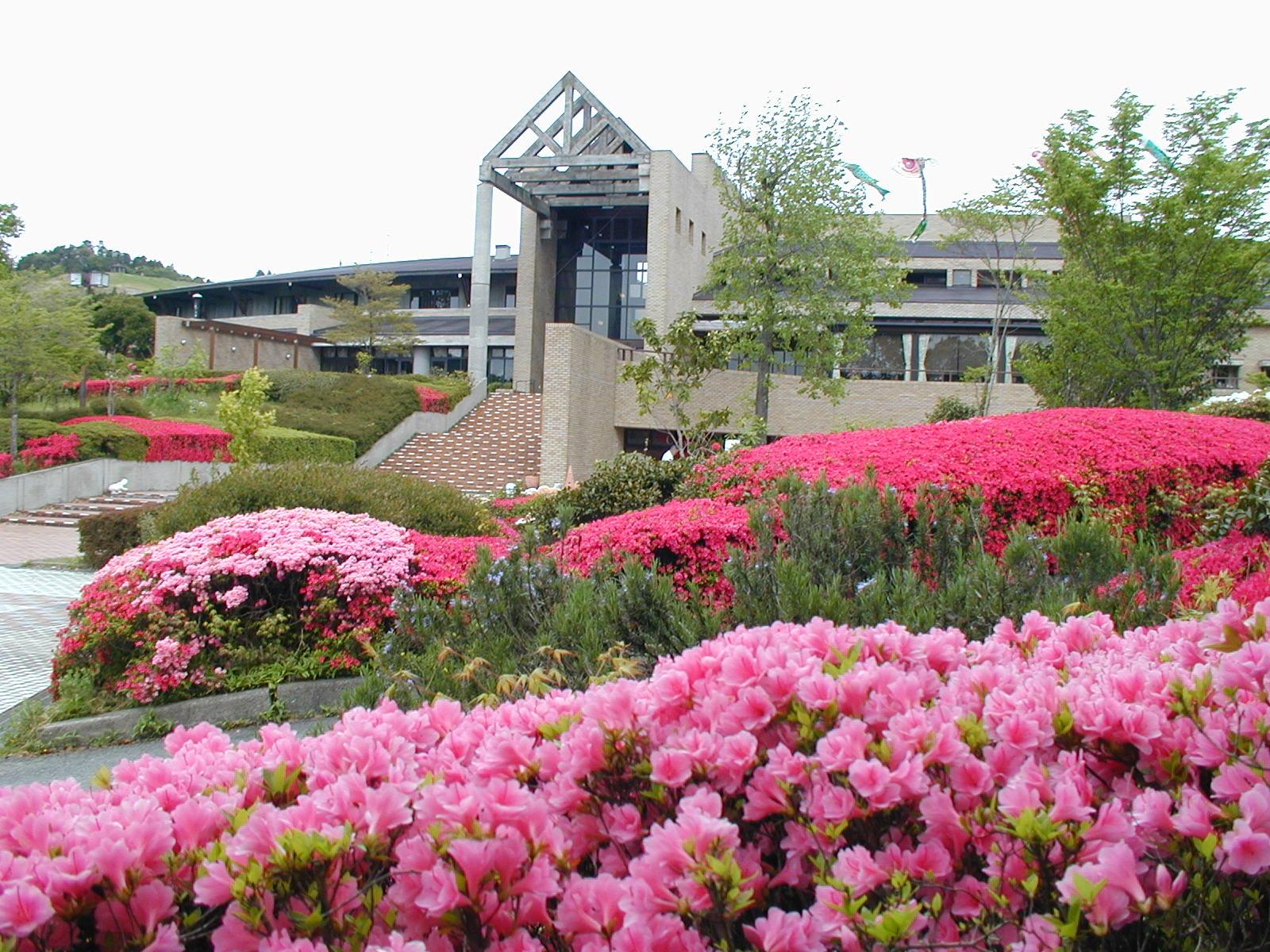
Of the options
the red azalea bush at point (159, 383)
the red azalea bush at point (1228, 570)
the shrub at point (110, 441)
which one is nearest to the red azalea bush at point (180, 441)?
the shrub at point (110, 441)

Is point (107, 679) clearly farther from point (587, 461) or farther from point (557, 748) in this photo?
point (587, 461)

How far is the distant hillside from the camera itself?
340 feet

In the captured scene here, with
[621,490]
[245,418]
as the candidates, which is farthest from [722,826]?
[245,418]

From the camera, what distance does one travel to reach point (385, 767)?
1771 mm

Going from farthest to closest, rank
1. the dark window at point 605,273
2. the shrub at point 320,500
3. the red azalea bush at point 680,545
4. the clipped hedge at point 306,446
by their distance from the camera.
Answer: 1. the dark window at point 605,273
2. the clipped hedge at point 306,446
3. the shrub at point 320,500
4. the red azalea bush at point 680,545

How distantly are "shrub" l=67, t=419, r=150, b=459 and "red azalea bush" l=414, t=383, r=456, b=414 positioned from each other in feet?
27.9

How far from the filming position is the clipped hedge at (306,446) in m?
24.4

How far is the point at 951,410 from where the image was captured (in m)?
25.1

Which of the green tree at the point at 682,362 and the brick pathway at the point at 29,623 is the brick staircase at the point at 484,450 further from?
the brick pathway at the point at 29,623

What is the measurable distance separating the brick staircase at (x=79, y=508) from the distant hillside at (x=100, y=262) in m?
87.3

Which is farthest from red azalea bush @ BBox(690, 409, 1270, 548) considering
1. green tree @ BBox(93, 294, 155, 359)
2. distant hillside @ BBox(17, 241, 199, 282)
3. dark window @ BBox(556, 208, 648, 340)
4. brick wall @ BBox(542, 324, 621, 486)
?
distant hillside @ BBox(17, 241, 199, 282)

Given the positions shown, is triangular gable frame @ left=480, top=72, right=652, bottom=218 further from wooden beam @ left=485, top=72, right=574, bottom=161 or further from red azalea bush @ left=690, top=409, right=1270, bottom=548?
red azalea bush @ left=690, top=409, right=1270, bottom=548

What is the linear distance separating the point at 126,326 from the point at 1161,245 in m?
52.1

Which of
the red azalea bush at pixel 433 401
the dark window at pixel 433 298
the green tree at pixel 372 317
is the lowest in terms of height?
the red azalea bush at pixel 433 401
